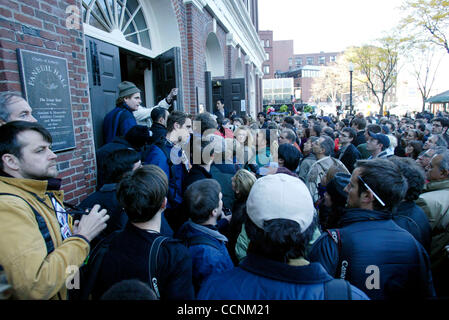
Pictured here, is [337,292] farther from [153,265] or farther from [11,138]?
[11,138]

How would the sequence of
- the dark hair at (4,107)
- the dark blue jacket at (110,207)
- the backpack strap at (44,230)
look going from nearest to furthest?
1. the backpack strap at (44,230)
2. the dark blue jacket at (110,207)
3. the dark hair at (4,107)

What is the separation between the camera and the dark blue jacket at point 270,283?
1.13 m

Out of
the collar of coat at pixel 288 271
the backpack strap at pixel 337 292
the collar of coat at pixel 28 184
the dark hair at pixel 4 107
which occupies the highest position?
the dark hair at pixel 4 107

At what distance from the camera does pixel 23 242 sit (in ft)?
4.65

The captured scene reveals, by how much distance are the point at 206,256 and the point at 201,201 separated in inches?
16.4

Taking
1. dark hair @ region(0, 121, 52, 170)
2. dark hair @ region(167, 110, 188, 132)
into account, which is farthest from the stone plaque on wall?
dark hair @ region(0, 121, 52, 170)

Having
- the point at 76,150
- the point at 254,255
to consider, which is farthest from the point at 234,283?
the point at 76,150

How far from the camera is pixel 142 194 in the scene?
1732mm

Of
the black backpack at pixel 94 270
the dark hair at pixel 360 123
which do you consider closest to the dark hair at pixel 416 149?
the dark hair at pixel 360 123

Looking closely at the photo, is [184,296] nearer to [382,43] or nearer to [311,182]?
[311,182]

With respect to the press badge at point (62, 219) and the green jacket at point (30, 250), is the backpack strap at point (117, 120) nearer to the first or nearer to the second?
the press badge at point (62, 219)

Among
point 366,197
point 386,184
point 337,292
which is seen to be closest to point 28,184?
point 337,292

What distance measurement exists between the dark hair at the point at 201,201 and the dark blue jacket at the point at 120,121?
224cm
